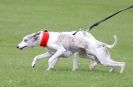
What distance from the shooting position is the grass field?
10930 millimetres

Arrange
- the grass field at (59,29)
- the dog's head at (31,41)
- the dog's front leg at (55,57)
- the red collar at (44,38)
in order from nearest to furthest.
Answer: the grass field at (59,29)
the dog's front leg at (55,57)
the red collar at (44,38)
the dog's head at (31,41)

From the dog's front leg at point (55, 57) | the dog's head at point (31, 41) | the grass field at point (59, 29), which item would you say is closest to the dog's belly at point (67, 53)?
the dog's front leg at point (55, 57)

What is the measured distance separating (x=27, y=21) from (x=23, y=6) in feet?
28.1

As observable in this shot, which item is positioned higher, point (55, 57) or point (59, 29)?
point (55, 57)

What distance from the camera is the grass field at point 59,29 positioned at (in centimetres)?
1093

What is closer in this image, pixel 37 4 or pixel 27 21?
pixel 27 21

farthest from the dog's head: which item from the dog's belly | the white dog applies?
the dog's belly

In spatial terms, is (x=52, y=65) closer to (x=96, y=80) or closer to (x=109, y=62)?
(x=109, y=62)

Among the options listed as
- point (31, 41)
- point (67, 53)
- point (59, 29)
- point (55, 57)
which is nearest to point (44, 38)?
point (31, 41)

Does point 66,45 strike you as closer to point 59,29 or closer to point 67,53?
point 67,53

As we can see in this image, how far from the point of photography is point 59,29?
32.1m

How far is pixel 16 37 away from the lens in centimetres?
2772

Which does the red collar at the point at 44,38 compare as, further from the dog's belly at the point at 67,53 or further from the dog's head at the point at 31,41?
the dog's belly at the point at 67,53

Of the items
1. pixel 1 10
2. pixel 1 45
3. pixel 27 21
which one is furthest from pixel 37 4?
pixel 1 45
